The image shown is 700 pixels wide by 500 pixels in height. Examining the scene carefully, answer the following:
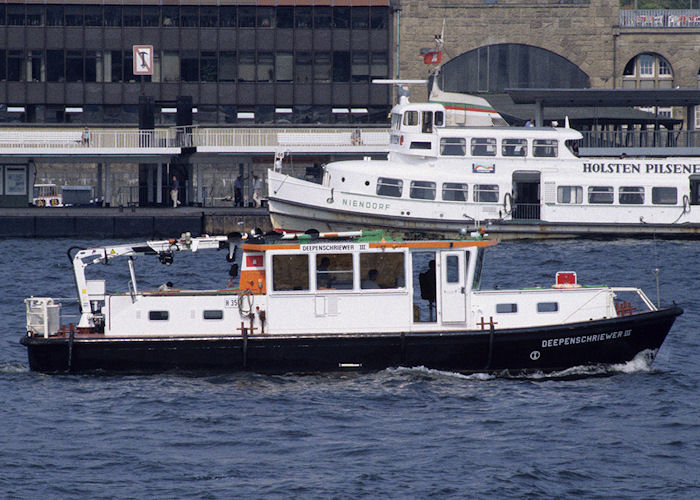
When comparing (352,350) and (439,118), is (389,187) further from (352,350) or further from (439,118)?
(352,350)

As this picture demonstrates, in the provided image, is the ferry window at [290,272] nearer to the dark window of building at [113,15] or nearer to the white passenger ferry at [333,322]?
the white passenger ferry at [333,322]

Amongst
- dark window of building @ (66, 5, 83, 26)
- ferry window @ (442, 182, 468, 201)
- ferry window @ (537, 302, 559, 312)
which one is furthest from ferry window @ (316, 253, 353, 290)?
dark window of building @ (66, 5, 83, 26)

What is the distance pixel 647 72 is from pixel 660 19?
4.01 m

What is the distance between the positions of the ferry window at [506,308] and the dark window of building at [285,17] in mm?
49466

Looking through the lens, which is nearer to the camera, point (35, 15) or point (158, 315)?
point (158, 315)

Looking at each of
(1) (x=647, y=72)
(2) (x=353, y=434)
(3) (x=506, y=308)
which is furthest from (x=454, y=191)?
(1) (x=647, y=72)

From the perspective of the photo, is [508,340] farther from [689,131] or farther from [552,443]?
[689,131]

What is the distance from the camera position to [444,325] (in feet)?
80.0

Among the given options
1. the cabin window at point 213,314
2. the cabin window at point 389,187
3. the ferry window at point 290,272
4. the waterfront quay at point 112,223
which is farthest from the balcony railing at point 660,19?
the cabin window at point 213,314

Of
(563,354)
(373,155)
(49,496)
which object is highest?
(373,155)

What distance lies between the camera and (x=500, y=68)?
86000 mm

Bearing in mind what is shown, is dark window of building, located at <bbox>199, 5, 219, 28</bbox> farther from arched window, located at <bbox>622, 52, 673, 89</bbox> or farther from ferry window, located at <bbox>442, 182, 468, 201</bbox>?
arched window, located at <bbox>622, 52, 673, 89</bbox>

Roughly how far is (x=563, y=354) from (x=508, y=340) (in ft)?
4.24

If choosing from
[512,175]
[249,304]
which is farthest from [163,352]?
[512,175]
